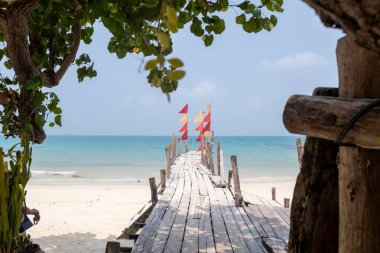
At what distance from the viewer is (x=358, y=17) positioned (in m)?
0.97

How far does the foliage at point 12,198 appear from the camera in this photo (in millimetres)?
4027

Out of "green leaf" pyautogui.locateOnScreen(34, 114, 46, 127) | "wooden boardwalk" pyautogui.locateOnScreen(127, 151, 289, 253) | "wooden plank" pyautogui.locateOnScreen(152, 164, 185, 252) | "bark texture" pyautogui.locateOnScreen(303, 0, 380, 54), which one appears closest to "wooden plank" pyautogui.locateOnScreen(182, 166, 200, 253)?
"wooden boardwalk" pyautogui.locateOnScreen(127, 151, 289, 253)

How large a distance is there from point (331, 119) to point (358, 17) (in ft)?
2.22

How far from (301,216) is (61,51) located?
3807 millimetres

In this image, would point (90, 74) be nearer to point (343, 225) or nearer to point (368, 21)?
point (343, 225)

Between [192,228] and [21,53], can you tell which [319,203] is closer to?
[21,53]

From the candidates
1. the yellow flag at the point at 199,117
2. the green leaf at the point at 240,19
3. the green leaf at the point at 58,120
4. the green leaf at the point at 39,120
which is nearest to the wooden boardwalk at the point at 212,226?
the green leaf at the point at 58,120

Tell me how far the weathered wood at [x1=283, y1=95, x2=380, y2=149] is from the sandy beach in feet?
29.7

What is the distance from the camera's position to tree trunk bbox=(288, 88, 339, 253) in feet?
6.11

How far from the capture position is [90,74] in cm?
467

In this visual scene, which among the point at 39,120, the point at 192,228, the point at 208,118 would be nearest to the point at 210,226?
the point at 192,228

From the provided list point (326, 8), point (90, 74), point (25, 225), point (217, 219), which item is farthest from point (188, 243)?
point (326, 8)

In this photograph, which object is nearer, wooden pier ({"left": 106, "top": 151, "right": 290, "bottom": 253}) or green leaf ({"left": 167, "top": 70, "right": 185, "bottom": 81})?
green leaf ({"left": 167, "top": 70, "right": 185, "bottom": 81})

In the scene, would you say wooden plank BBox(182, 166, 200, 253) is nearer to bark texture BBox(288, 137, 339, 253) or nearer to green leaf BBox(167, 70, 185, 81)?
bark texture BBox(288, 137, 339, 253)
